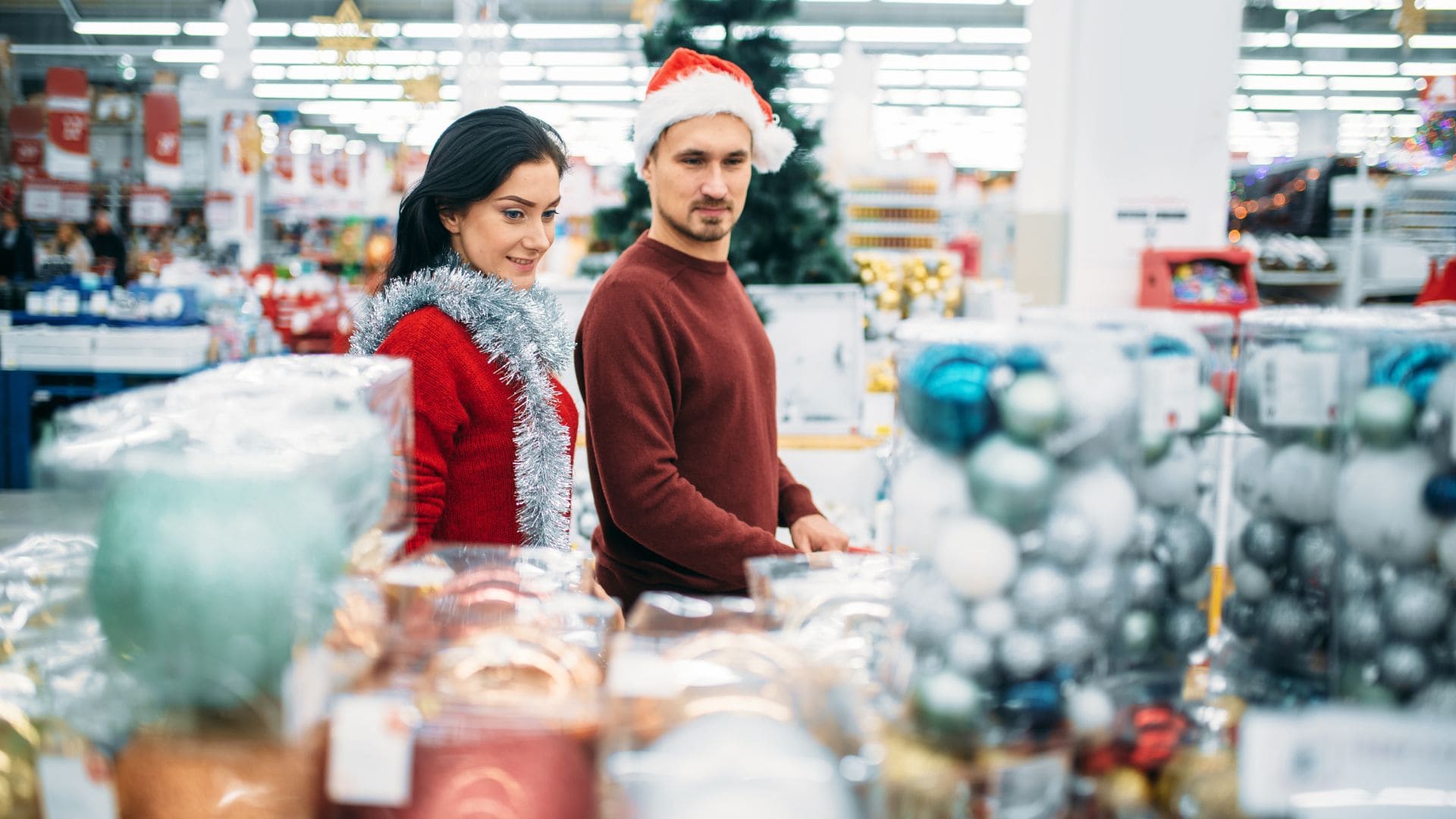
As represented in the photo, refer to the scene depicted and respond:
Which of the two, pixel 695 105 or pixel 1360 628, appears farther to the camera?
pixel 695 105

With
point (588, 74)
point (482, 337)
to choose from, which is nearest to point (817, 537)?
point (482, 337)

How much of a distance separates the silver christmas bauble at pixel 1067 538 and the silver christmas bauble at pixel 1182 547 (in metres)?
0.14

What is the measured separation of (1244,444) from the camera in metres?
1.03

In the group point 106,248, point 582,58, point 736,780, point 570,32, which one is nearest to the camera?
point 736,780

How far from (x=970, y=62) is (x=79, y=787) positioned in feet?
54.1

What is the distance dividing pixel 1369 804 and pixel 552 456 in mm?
1278

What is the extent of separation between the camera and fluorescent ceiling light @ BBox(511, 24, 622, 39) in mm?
14508

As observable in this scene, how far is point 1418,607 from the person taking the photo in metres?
0.87

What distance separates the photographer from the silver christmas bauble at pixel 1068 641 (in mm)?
850

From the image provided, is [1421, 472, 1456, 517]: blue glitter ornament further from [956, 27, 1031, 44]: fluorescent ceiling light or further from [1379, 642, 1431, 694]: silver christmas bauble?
[956, 27, 1031, 44]: fluorescent ceiling light

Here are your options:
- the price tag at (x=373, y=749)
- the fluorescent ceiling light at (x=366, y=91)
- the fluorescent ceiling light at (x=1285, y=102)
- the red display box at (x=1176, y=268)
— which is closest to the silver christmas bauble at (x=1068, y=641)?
the price tag at (x=373, y=749)

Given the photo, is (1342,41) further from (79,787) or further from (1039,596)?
(79,787)

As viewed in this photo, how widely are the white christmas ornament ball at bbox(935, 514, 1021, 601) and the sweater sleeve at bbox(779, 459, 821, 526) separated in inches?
50.2

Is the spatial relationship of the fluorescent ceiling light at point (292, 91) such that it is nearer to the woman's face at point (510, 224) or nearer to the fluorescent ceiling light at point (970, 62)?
the fluorescent ceiling light at point (970, 62)
